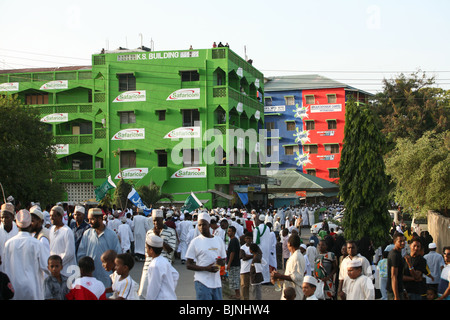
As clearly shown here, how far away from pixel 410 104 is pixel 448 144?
1940 centimetres

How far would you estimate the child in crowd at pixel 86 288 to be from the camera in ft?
20.7

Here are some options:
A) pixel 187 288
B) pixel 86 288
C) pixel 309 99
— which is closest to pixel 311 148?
pixel 309 99

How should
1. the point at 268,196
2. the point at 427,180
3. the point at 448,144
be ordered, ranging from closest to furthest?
the point at 427,180 → the point at 448,144 → the point at 268,196

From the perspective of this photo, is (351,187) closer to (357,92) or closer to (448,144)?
(448,144)

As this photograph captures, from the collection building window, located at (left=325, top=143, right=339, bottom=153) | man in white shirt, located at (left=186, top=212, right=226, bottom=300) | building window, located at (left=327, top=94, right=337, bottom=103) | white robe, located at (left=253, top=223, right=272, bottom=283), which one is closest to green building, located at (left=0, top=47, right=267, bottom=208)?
building window, located at (left=325, top=143, right=339, bottom=153)

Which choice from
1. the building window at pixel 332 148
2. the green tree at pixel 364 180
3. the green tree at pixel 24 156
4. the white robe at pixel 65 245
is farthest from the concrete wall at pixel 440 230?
the building window at pixel 332 148

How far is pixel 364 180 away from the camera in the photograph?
1449cm

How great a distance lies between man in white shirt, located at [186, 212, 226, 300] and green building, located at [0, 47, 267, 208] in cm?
3295

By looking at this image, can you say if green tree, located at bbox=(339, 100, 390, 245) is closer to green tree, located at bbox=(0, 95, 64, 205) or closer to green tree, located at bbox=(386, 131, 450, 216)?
green tree, located at bbox=(386, 131, 450, 216)

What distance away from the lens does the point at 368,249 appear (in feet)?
41.0

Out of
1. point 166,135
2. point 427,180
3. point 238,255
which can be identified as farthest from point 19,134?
point 238,255

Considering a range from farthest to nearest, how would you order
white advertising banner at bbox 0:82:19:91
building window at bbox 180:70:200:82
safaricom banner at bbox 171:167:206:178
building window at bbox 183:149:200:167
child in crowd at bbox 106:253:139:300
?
white advertising banner at bbox 0:82:19:91 < building window at bbox 183:149:200:167 < building window at bbox 180:70:200:82 < safaricom banner at bbox 171:167:206:178 < child in crowd at bbox 106:253:139:300

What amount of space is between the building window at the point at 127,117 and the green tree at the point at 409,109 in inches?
745

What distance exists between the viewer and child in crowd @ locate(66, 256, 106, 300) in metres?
6.30
